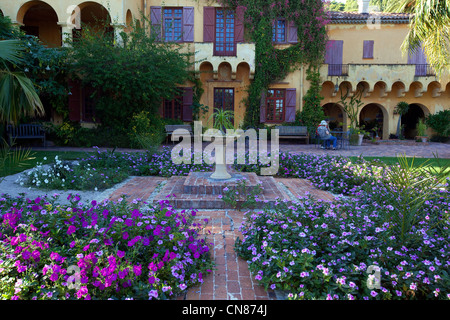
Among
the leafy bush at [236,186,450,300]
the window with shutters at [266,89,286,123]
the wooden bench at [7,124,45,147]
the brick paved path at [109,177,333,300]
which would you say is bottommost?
the brick paved path at [109,177,333,300]

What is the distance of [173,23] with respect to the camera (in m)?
15.2

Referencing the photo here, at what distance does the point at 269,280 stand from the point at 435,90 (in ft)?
58.6

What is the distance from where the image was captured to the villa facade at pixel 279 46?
14.8m

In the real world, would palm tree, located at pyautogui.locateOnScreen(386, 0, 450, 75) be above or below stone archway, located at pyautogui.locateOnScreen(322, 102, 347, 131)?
above

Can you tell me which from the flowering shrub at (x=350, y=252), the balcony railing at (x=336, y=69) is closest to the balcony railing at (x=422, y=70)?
the balcony railing at (x=336, y=69)

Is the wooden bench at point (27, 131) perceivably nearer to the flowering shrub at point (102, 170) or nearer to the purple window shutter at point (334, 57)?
the flowering shrub at point (102, 170)

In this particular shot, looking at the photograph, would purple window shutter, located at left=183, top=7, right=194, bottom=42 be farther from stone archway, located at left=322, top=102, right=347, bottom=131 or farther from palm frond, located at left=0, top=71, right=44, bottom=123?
palm frond, located at left=0, top=71, right=44, bottom=123

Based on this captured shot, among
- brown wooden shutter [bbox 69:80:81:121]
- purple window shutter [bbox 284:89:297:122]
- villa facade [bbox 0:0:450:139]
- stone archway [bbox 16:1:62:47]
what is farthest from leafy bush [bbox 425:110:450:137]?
stone archway [bbox 16:1:62:47]

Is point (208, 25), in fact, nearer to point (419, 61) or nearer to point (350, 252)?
point (419, 61)

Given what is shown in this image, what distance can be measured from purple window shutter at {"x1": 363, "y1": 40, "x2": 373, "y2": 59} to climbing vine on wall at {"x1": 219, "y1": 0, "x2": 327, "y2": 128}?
2.62 metres

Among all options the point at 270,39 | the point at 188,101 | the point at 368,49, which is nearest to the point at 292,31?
the point at 270,39

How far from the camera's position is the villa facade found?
14.8 meters

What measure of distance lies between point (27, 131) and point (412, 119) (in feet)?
63.0

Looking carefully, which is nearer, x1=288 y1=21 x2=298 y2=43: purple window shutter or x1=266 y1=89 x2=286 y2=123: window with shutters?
x1=288 y1=21 x2=298 y2=43: purple window shutter
